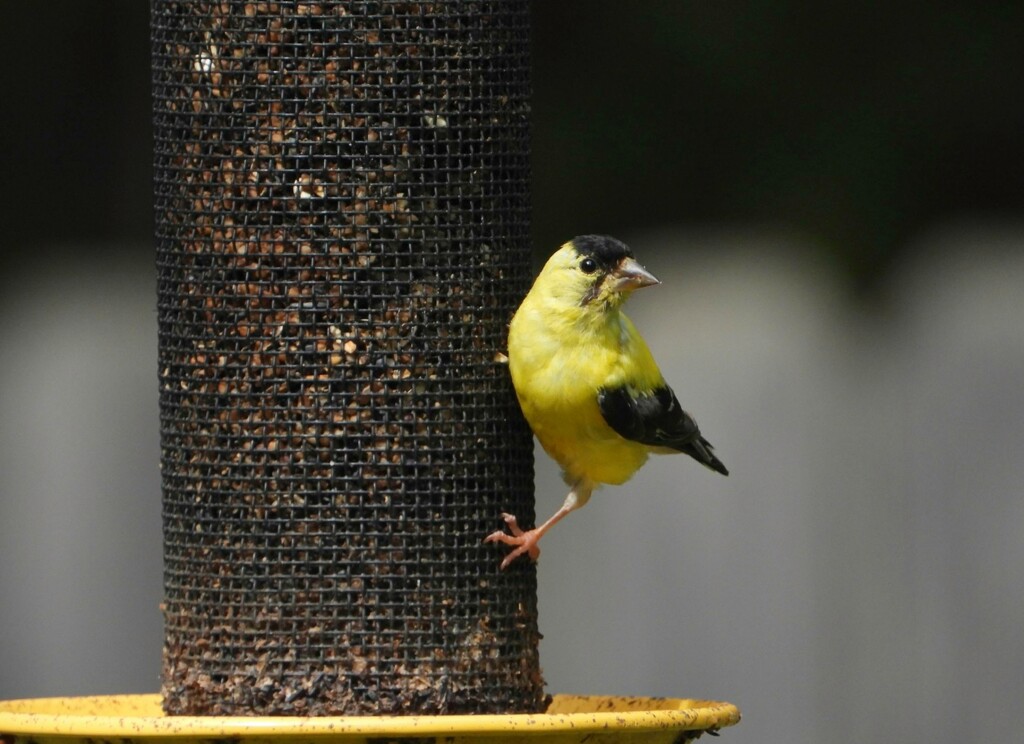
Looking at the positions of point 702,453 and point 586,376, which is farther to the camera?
point 702,453

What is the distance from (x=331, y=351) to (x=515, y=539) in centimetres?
66

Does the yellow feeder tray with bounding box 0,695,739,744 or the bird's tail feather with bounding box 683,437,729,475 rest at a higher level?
the bird's tail feather with bounding box 683,437,729,475

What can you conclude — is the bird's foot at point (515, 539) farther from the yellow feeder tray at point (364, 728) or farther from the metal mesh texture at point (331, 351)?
the yellow feeder tray at point (364, 728)

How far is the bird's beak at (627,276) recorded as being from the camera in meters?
5.82

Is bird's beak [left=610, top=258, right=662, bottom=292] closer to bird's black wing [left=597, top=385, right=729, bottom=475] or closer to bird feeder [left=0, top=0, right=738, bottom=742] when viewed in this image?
bird's black wing [left=597, top=385, right=729, bottom=475]

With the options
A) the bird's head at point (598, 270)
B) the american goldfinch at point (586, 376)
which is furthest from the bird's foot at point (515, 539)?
the bird's head at point (598, 270)

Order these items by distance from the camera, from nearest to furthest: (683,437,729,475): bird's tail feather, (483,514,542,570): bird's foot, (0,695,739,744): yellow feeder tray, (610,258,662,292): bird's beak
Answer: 1. (0,695,739,744): yellow feeder tray
2. (483,514,542,570): bird's foot
3. (610,258,662,292): bird's beak
4. (683,437,729,475): bird's tail feather

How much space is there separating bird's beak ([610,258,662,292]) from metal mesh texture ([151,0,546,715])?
0.45m

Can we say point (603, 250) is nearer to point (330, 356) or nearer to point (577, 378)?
point (577, 378)

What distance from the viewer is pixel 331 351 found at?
5.42m

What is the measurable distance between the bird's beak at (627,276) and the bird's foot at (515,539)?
70 cm

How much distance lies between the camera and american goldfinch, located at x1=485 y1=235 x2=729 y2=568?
5.61 metres

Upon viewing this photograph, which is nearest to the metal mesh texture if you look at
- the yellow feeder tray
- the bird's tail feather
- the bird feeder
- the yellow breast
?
the bird feeder

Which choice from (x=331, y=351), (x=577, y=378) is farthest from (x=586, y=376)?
(x=331, y=351)
